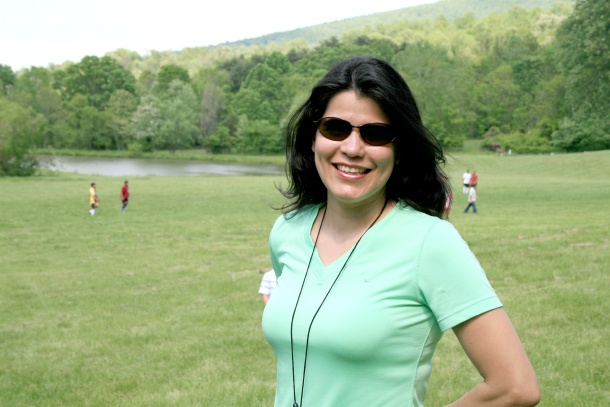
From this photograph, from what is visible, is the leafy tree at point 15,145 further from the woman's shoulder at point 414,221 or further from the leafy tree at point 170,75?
the woman's shoulder at point 414,221

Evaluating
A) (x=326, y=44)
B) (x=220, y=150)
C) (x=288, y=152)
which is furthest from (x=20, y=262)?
(x=326, y=44)

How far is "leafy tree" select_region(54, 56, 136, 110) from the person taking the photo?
12162 cm

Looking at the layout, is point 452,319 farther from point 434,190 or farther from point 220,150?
point 220,150

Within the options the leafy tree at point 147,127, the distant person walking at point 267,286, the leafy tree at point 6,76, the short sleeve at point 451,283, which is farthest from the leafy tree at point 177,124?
the short sleeve at point 451,283

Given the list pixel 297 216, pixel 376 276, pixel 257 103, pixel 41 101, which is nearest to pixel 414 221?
pixel 376 276

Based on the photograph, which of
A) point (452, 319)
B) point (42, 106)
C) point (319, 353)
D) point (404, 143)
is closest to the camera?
point (452, 319)

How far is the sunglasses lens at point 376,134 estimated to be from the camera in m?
2.24

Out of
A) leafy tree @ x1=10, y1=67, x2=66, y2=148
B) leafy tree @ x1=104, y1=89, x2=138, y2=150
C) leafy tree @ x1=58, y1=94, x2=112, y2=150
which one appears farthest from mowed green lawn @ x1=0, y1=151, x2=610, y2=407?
leafy tree @ x1=10, y1=67, x2=66, y2=148

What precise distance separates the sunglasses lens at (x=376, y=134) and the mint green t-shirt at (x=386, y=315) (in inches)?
10.9

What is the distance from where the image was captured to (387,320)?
1955mm

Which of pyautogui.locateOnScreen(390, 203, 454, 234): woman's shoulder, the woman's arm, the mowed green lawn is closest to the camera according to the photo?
the woman's arm

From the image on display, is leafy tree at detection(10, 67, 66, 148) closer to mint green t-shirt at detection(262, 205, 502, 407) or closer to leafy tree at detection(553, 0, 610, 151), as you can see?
leafy tree at detection(553, 0, 610, 151)

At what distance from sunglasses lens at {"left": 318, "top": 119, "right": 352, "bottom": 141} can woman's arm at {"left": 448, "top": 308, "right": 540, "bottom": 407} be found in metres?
0.75

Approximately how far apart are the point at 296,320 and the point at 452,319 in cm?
49
